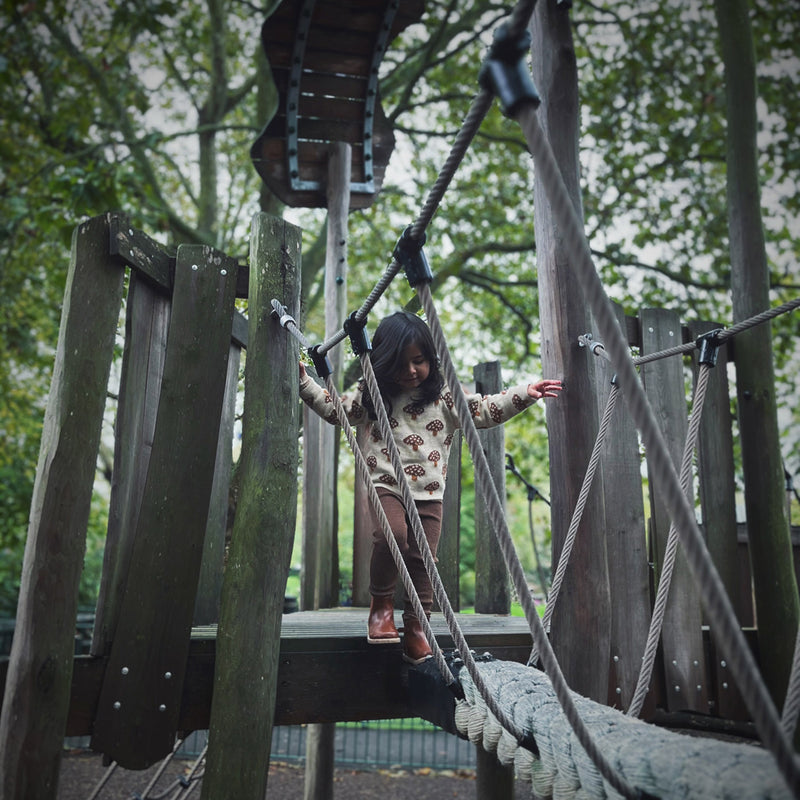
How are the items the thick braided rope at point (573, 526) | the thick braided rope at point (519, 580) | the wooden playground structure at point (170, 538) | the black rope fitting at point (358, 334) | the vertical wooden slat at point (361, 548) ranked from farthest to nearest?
1. the vertical wooden slat at point (361, 548)
2. the thick braided rope at point (573, 526)
3. the black rope fitting at point (358, 334)
4. the wooden playground structure at point (170, 538)
5. the thick braided rope at point (519, 580)

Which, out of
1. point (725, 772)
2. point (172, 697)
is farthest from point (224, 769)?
point (725, 772)

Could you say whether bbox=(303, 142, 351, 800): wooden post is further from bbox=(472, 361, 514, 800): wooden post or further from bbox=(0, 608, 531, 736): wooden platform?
bbox=(0, 608, 531, 736): wooden platform

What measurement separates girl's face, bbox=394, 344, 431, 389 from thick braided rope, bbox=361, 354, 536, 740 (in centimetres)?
51

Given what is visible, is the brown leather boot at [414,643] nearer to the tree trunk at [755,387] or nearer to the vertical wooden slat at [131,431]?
the vertical wooden slat at [131,431]

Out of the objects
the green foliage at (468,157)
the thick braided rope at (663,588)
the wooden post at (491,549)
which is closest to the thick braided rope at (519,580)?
the thick braided rope at (663,588)

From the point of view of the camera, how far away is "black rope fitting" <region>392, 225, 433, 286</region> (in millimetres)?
1458

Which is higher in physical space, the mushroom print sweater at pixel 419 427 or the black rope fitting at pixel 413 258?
the black rope fitting at pixel 413 258

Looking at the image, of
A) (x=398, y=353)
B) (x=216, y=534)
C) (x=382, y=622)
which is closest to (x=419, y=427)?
(x=398, y=353)

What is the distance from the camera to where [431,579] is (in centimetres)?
170

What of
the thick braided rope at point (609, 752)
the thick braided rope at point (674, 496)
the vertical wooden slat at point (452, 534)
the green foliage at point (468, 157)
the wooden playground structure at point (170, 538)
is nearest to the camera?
the thick braided rope at point (674, 496)

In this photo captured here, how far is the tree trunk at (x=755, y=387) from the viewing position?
3037mm

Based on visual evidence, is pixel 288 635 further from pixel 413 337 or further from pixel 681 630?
pixel 681 630

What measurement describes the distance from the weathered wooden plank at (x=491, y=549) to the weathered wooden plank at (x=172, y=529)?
1.58 m

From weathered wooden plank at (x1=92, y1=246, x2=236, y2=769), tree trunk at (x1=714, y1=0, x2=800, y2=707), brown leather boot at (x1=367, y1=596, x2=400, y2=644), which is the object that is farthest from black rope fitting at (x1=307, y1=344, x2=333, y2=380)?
tree trunk at (x1=714, y1=0, x2=800, y2=707)
